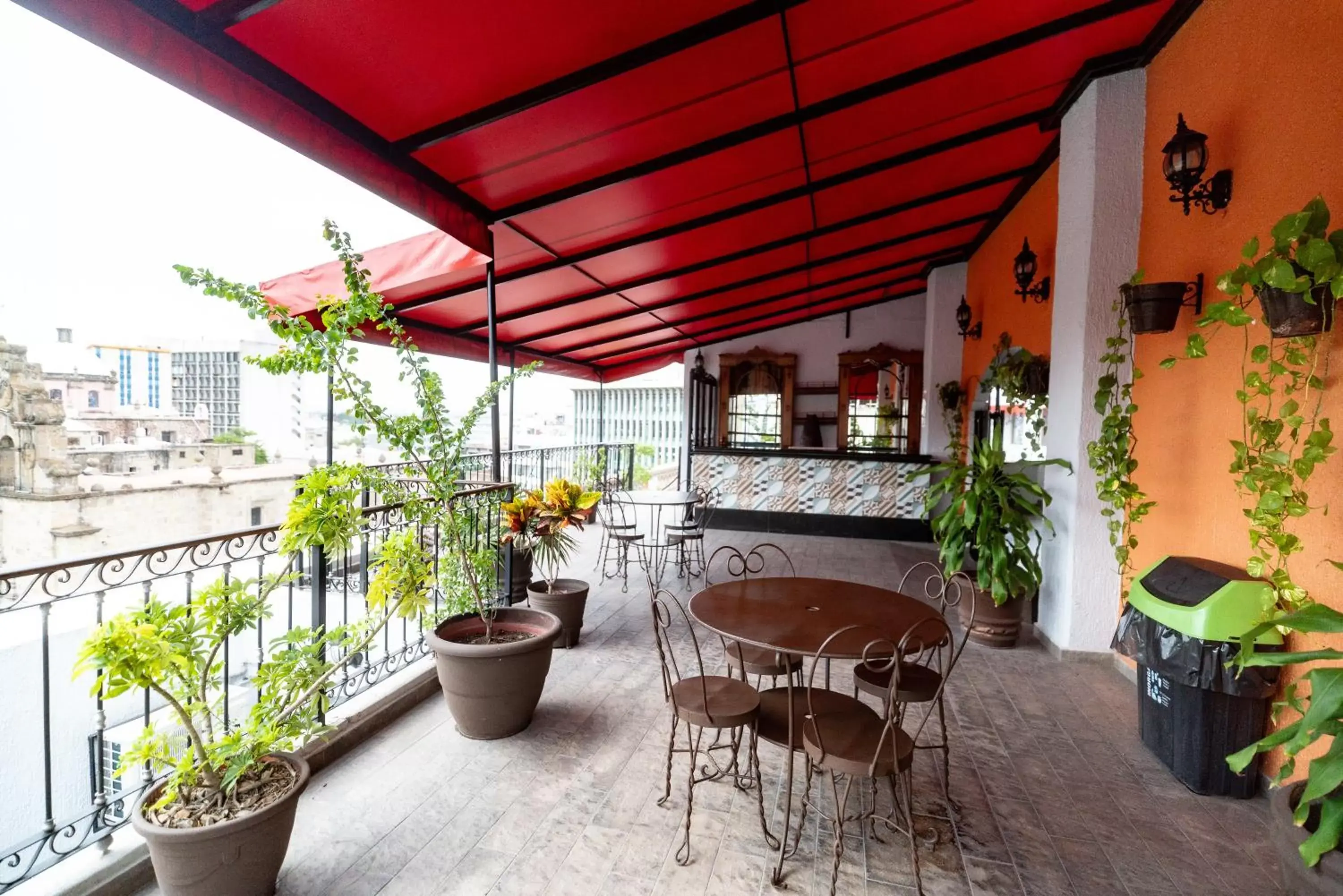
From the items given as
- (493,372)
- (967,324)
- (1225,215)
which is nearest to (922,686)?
(1225,215)

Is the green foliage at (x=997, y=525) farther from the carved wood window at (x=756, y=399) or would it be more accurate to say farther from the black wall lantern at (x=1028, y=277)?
the carved wood window at (x=756, y=399)

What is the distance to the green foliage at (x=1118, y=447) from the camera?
3.26 metres

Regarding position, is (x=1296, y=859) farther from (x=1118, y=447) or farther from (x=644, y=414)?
(x=644, y=414)

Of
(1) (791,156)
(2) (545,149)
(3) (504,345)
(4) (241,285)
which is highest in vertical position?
(1) (791,156)

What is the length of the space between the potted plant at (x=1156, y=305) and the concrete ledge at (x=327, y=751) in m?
4.10

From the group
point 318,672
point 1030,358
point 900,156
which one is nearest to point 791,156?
point 900,156

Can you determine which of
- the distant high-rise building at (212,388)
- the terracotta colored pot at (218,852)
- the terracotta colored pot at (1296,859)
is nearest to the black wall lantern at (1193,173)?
the terracotta colored pot at (1296,859)

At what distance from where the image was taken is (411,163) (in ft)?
9.17

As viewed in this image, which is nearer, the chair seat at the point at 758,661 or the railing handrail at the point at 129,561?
the railing handrail at the point at 129,561

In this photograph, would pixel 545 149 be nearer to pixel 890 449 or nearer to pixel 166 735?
pixel 166 735

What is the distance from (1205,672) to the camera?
2.25 meters

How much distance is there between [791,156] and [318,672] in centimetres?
374

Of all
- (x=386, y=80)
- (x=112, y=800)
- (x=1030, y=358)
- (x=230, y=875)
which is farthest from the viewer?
(x=1030, y=358)

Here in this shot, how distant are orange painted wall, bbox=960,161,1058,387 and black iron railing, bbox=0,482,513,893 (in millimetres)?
4478
